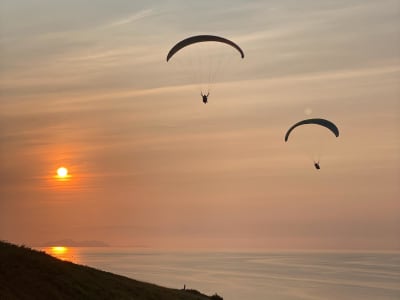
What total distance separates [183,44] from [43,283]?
89.5 feet

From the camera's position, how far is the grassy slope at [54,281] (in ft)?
138

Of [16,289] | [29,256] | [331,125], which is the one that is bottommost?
[16,289]

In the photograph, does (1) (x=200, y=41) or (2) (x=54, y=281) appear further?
(1) (x=200, y=41)

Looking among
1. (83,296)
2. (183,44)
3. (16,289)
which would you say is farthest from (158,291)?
(183,44)

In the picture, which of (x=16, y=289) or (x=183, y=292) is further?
(x=183, y=292)

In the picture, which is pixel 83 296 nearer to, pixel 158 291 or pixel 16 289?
pixel 16 289

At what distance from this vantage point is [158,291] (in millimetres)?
55625

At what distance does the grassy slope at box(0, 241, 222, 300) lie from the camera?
4209 cm

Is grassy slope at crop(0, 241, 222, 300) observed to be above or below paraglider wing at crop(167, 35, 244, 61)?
below

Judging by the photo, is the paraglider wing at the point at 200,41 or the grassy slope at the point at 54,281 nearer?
the grassy slope at the point at 54,281

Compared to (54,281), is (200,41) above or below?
above

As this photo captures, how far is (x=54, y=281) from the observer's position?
45.2 m

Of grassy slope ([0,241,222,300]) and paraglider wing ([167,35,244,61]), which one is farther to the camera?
paraglider wing ([167,35,244,61])

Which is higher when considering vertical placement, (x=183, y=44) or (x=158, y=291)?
(x=183, y=44)
